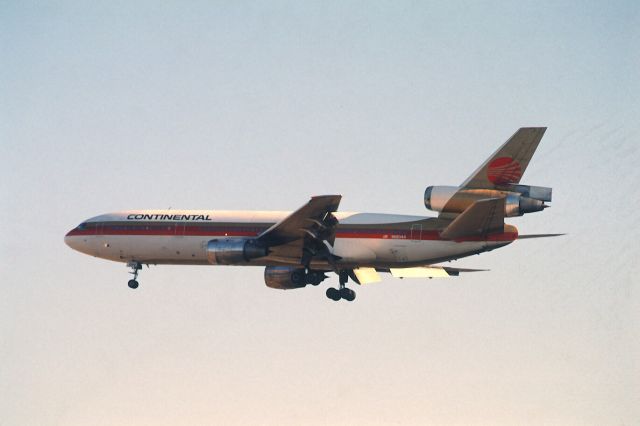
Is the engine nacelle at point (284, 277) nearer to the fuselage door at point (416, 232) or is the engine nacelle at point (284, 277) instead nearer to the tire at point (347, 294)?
the tire at point (347, 294)

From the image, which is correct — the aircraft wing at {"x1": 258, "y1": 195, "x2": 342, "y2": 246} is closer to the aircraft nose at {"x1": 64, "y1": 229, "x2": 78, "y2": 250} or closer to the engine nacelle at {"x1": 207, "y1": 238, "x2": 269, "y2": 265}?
the engine nacelle at {"x1": 207, "y1": 238, "x2": 269, "y2": 265}

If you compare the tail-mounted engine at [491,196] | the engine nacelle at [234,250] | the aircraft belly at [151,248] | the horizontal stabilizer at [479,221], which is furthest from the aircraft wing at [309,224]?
the horizontal stabilizer at [479,221]

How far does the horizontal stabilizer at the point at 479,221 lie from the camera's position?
5750 cm

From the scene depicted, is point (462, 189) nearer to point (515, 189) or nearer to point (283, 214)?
point (515, 189)

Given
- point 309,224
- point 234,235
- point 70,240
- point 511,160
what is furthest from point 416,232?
point 70,240

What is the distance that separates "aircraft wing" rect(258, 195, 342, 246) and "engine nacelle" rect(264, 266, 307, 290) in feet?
11.2

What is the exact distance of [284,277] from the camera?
224 feet

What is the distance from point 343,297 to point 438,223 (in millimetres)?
8947

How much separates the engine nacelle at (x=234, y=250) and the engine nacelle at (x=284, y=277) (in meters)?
3.93

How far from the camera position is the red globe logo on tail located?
192ft

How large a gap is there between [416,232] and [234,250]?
397 inches

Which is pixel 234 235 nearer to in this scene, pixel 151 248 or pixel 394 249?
pixel 151 248

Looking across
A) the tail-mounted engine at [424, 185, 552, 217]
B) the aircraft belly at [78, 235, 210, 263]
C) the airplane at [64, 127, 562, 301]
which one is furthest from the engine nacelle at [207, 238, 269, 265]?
the tail-mounted engine at [424, 185, 552, 217]

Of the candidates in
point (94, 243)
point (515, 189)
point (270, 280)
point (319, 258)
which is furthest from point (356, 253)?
point (94, 243)
